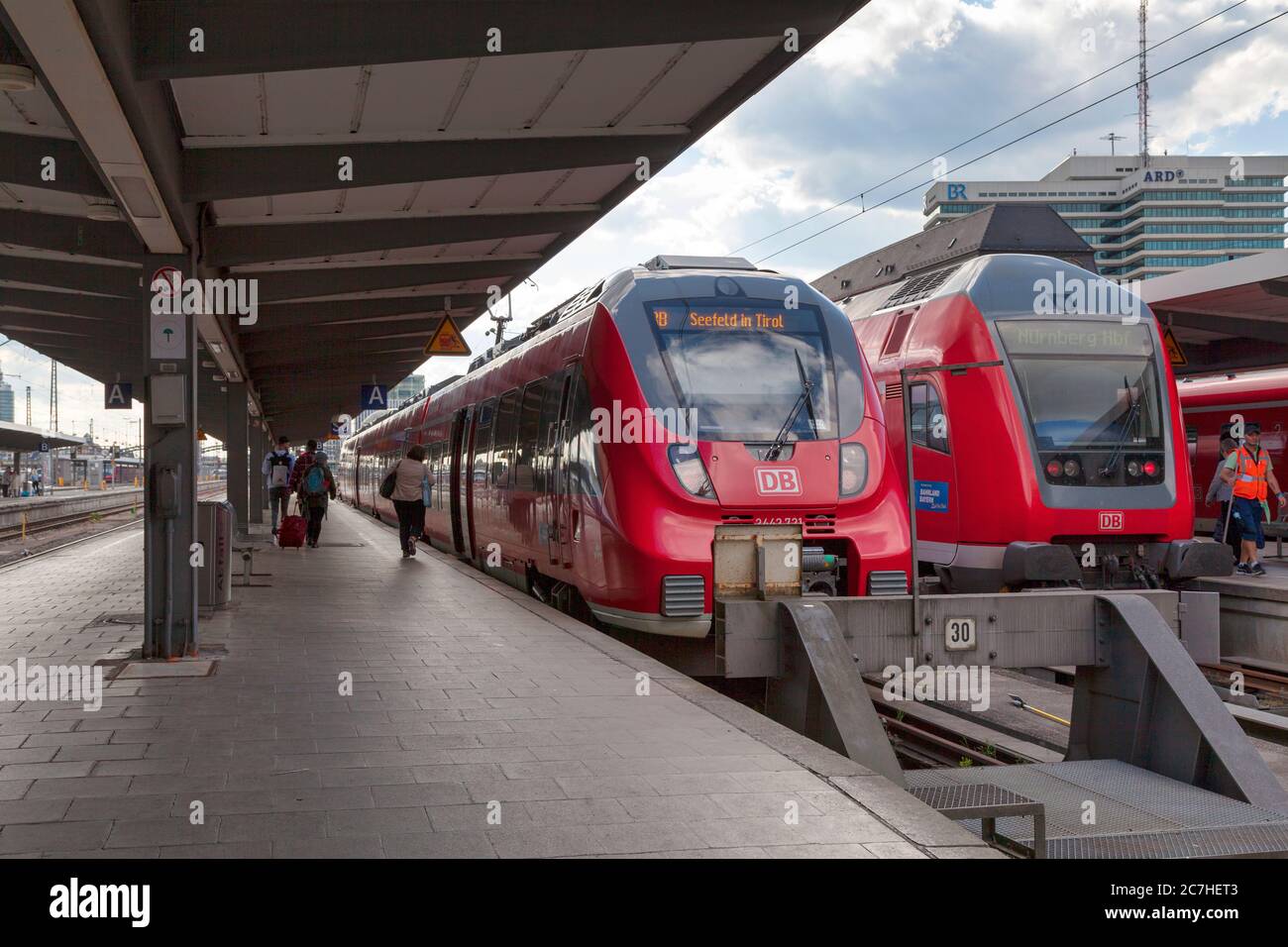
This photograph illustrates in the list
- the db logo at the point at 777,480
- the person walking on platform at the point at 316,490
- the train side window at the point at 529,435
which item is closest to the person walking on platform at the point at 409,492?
the person walking on platform at the point at 316,490

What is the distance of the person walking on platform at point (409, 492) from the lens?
17266 millimetres

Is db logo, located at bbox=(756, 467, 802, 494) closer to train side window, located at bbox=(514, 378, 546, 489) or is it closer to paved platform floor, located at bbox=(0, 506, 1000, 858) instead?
paved platform floor, located at bbox=(0, 506, 1000, 858)

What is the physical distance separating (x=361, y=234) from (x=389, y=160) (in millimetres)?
2230

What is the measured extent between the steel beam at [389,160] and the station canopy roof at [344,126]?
0.05 feet

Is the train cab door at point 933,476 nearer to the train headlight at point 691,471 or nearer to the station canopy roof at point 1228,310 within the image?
the train headlight at point 691,471

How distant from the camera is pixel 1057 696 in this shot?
10375 mm

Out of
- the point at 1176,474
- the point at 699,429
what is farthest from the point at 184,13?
the point at 1176,474

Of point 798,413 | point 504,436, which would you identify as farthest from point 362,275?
point 798,413

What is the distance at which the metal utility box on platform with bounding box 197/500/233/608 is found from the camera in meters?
10.8

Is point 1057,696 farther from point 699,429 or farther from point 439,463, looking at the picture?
point 439,463

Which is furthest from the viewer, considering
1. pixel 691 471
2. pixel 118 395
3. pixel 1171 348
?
pixel 118 395

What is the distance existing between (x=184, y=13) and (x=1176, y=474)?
9.14m

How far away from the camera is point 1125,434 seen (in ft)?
36.8

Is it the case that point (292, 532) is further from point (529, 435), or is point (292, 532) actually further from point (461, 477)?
point (529, 435)
